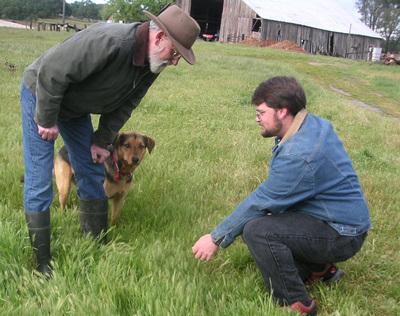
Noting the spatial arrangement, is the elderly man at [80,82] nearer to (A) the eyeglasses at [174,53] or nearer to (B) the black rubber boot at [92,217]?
(A) the eyeglasses at [174,53]

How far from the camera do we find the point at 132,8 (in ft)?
188

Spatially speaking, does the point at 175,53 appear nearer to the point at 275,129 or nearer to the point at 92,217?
the point at 275,129

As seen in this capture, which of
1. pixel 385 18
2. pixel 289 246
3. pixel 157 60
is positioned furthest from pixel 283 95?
pixel 385 18

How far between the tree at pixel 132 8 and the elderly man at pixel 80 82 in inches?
2215

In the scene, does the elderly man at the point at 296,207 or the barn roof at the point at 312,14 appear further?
the barn roof at the point at 312,14

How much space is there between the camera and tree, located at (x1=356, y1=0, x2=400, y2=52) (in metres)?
78.1

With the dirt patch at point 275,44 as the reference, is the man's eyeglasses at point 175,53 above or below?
below

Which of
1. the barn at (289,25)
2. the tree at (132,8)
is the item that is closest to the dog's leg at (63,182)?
the barn at (289,25)

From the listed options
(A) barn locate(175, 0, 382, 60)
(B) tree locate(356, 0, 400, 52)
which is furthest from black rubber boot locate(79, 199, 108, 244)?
(B) tree locate(356, 0, 400, 52)

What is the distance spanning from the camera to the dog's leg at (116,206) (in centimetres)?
415

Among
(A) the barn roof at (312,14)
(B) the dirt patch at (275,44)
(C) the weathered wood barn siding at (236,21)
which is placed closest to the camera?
(B) the dirt patch at (275,44)

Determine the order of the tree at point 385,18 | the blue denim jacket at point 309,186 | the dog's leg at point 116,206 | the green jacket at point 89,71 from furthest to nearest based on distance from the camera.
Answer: the tree at point 385,18 < the dog's leg at point 116,206 < the green jacket at point 89,71 < the blue denim jacket at point 309,186

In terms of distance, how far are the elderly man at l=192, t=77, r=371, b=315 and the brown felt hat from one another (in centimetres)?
63

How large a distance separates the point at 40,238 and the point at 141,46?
1.61 meters
